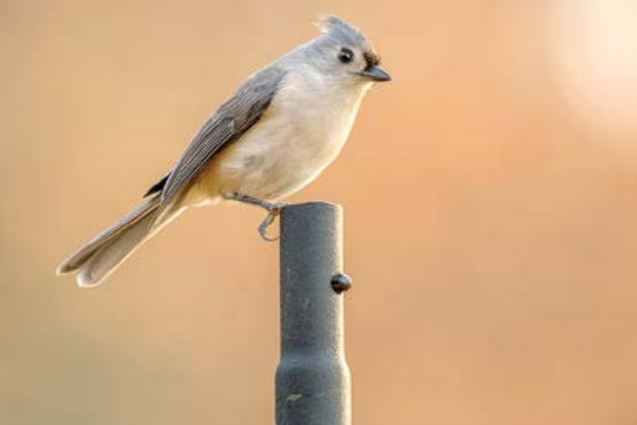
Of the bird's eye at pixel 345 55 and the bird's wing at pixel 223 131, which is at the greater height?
the bird's eye at pixel 345 55

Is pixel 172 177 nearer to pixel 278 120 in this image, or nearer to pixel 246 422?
pixel 278 120

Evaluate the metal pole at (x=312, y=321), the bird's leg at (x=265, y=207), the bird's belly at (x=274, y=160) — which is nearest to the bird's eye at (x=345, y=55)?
the bird's belly at (x=274, y=160)

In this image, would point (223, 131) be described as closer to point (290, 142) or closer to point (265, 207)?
point (290, 142)

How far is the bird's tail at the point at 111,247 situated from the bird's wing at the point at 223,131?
188mm

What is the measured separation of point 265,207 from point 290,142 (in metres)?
0.26

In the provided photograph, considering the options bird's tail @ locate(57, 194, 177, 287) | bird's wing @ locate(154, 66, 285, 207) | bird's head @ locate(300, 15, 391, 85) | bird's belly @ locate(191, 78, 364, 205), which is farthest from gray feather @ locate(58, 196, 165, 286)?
bird's head @ locate(300, 15, 391, 85)

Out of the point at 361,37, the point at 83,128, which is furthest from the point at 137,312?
the point at 361,37

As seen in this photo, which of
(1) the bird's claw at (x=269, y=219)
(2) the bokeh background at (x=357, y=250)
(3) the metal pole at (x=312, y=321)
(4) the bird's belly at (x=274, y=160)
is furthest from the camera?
(2) the bokeh background at (x=357, y=250)

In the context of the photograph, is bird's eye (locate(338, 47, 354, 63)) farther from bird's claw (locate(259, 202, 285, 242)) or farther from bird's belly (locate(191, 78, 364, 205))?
bird's claw (locate(259, 202, 285, 242))

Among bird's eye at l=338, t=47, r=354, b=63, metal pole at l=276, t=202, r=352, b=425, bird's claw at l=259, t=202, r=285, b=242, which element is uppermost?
bird's eye at l=338, t=47, r=354, b=63

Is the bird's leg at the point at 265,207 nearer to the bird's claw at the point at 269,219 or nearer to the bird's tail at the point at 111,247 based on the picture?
the bird's claw at the point at 269,219

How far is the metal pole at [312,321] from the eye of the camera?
10.00 feet

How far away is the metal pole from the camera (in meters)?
3.05

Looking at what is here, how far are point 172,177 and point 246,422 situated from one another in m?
2.69
